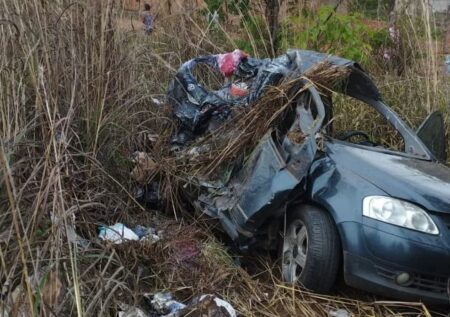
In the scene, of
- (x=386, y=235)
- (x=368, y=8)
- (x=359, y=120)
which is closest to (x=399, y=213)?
(x=386, y=235)

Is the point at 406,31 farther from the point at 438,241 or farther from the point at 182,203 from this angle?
the point at 438,241

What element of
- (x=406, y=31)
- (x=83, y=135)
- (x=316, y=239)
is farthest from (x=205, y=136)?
(x=406, y=31)

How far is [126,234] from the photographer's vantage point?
13.0 ft

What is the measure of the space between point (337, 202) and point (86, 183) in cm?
160

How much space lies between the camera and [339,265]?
3.68m

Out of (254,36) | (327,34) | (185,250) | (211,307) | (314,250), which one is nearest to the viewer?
(211,307)

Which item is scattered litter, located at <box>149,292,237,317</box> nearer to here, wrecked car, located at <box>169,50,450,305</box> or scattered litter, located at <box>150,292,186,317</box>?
scattered litter, located at <box>150,292,186,317</box>

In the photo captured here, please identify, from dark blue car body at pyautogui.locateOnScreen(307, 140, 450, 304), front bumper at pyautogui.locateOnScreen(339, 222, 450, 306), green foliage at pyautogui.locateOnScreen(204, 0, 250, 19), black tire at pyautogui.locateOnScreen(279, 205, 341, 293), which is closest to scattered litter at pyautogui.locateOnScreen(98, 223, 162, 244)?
black tire at pyautogui.locateOnScreen(279, 205, 341, 293)

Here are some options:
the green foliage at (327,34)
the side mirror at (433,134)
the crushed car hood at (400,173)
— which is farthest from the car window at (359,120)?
the crushed car hood at (400,173)

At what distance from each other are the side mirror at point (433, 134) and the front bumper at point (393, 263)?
1583 mm

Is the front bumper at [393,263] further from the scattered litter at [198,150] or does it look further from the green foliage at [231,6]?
the green foliage at [231,6]

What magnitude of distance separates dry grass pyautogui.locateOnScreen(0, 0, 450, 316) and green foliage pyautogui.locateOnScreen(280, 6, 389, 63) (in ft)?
7.59

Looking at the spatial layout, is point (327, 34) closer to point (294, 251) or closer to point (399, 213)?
point (294, 251)

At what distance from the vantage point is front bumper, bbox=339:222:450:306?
11.2 ft
